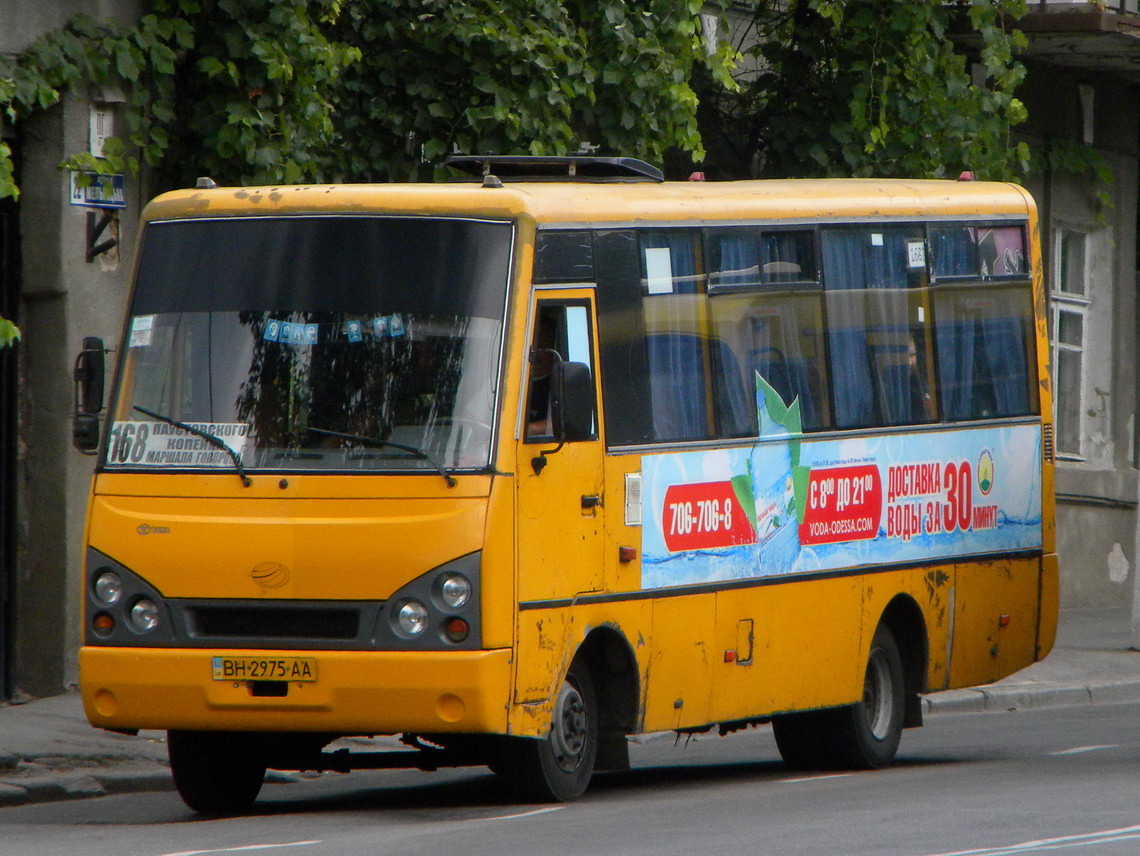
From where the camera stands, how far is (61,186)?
14.2 m

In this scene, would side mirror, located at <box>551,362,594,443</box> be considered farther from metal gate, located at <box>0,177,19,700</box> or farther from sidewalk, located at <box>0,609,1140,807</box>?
metal gate, located at <box>0,177,19,700</box>

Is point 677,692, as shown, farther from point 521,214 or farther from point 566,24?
point 566,24

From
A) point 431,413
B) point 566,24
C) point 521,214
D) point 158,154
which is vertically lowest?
point 431,413

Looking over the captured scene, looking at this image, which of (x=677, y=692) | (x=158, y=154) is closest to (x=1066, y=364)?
(x=158, y=154)

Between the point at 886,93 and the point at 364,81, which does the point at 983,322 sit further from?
the point at 886,93

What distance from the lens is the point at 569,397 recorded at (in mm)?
9492

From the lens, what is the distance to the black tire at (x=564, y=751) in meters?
9.66

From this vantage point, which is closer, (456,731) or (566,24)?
(456,731)

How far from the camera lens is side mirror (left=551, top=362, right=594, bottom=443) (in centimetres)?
949

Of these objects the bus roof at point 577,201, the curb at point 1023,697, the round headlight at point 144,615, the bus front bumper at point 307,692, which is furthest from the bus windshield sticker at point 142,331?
the curb at point 1023,697

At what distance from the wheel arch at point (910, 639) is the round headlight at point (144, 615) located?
444cm

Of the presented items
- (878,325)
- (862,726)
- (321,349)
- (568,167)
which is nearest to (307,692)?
(321,349)

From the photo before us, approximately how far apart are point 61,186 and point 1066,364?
543 inches

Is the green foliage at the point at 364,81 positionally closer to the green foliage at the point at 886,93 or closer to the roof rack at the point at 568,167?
the green foliage at the point at 886,93
